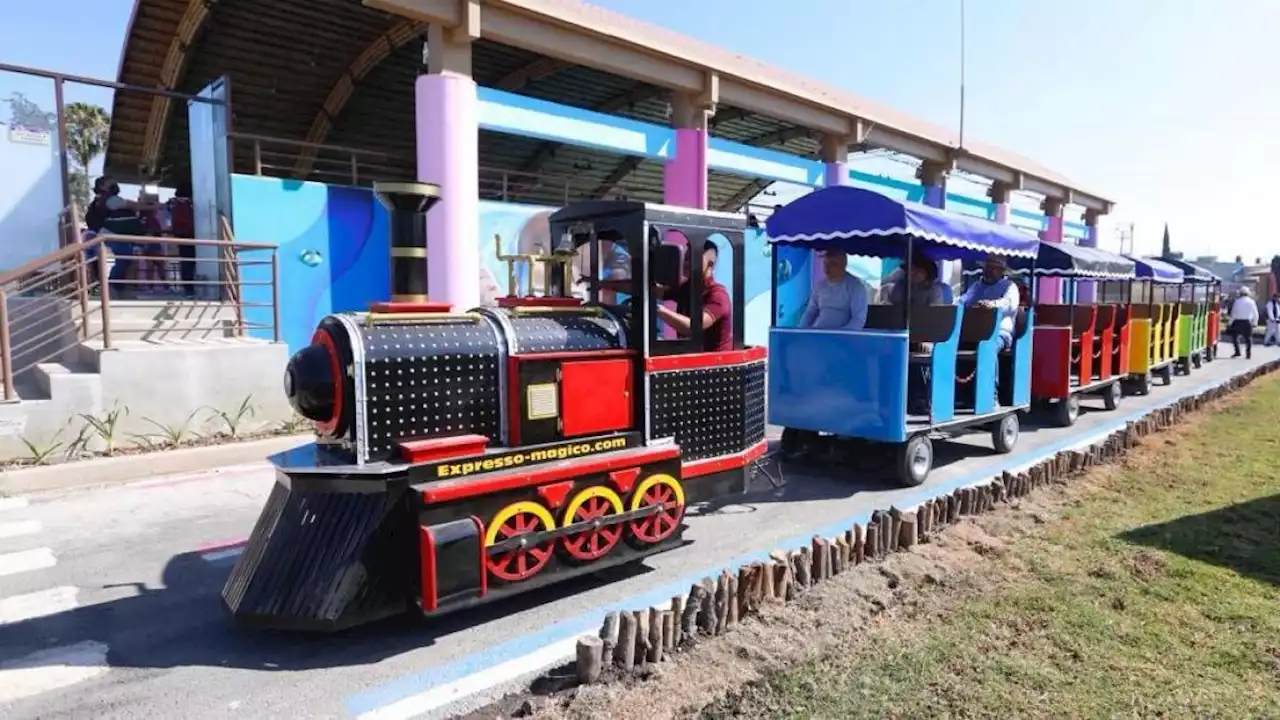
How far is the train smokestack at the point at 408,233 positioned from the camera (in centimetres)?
399

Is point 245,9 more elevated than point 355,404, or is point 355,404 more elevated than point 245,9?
point 245,9

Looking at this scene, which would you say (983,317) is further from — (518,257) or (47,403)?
(47,403)

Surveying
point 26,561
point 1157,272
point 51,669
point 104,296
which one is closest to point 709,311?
point 51,669

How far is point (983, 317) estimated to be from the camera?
7.81 m

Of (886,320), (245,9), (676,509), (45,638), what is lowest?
(45,638)

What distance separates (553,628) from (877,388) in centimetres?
378

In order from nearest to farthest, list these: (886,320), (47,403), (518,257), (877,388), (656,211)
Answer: (656,211), (518,257), (877,388), (47,403), (886,320)

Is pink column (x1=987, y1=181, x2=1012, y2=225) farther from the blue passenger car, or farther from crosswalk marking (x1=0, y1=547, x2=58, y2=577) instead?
crosswalk marking (x1=0, y1=547, x2=58, y2=577)

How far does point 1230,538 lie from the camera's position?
5.03 meters

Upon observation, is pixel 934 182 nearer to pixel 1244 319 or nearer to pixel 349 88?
pixel 1244 319

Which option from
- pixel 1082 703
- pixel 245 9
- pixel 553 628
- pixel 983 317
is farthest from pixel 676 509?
pixel 245 9

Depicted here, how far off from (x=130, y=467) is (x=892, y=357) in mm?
7013

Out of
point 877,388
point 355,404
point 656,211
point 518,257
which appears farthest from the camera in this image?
point 877,388

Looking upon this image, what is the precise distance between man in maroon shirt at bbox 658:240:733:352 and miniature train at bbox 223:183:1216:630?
1.3 inches
